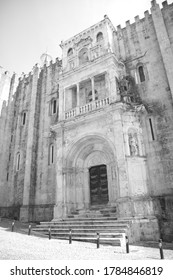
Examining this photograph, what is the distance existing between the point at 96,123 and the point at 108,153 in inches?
92.5

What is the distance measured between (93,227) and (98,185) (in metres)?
4.53

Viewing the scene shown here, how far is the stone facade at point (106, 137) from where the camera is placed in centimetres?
1146

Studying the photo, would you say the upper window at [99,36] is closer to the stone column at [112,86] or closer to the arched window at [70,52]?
the arched window at [70,52]

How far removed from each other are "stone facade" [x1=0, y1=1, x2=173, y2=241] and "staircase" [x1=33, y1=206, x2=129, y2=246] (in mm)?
724

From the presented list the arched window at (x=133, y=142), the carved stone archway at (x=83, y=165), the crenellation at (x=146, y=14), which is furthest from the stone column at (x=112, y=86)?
the crenellation at (x=146, y=14)

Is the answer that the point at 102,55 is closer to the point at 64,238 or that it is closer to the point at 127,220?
the point at 127,220

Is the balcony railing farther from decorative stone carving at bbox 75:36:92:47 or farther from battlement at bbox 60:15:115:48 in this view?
battlement at bbox 60:15:115:48

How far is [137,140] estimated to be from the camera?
12555mm

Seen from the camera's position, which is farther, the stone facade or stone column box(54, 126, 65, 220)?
stone column box(54, 126, 65, 220)

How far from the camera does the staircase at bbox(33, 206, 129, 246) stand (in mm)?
8188

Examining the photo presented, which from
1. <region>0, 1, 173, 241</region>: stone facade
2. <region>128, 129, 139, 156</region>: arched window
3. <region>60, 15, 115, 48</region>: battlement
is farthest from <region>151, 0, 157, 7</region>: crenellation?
<region>128, 129, 139, 156</region>: arched window

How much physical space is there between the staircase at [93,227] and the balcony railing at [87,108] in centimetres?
705

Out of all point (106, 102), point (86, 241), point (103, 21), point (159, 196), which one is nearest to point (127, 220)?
point (86, 241)

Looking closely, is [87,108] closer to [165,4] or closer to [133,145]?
[133,145]
